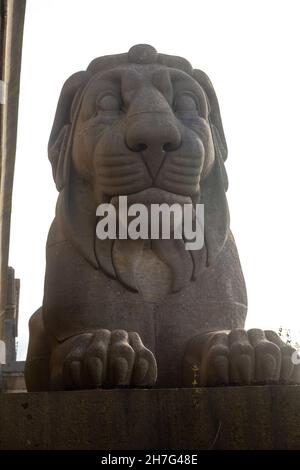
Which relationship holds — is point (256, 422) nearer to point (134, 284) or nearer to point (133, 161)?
point (134, 284)

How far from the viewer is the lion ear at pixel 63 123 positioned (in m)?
4.45

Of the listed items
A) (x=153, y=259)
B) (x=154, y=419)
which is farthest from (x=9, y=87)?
(x=154, y=419)

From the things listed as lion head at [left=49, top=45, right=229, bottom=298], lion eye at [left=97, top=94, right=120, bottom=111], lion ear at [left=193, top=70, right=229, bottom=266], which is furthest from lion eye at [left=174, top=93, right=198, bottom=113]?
lion eye at [left=97, top=94, right=120, bottom=111]

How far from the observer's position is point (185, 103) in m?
4.32

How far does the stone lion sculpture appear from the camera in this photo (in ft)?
12.4

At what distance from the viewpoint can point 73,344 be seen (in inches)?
139

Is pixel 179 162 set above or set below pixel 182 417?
above

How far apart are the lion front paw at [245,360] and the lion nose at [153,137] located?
1100 mm

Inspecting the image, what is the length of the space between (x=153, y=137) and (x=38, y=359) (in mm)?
1544

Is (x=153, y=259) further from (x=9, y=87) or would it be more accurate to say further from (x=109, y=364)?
(x=9, y=87)

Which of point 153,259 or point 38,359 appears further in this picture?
point 38,359
